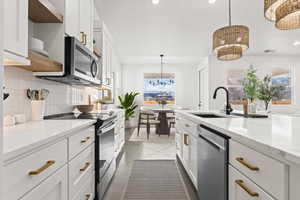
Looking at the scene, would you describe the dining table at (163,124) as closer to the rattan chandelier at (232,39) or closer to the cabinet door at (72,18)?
the rattan chandelier at (232,39)

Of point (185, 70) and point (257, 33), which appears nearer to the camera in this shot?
point (257, 33)

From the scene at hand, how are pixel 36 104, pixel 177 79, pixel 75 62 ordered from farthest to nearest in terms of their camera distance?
pixel 177 79 → pixel 75 62 → pixel 36 104

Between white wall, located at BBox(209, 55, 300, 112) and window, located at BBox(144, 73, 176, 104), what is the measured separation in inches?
69.6

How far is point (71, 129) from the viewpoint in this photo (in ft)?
3.82

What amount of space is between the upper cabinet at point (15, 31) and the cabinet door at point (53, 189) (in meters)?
0.67

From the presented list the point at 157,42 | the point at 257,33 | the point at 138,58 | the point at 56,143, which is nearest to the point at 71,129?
the point at 56,143

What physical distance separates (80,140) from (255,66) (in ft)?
21.2

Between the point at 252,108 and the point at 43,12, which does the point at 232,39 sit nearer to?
the point at 252,108

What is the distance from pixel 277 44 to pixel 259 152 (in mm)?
5548

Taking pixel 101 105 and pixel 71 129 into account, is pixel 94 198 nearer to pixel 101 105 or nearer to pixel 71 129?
pixel 71 129

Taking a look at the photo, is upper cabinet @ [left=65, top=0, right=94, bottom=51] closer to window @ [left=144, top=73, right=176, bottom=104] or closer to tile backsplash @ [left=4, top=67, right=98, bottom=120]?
tile backsplash @ [left=4, top=67, right=98, bottom=120]

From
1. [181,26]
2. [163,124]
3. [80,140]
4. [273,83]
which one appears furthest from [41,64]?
[273,83]

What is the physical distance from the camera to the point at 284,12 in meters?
1.46

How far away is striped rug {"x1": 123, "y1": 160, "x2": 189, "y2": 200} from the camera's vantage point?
6.61ft
